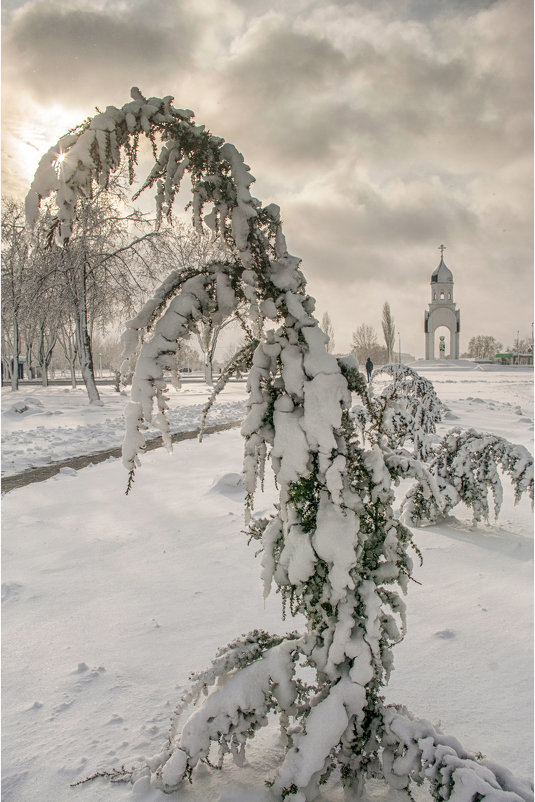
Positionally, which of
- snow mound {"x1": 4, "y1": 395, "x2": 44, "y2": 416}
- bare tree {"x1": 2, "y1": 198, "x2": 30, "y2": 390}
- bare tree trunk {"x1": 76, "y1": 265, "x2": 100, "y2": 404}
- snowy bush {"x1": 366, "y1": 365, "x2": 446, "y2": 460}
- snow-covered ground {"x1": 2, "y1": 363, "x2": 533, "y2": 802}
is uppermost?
bare tree {"x1": 2, "y1": 198, "x2": 30, "y2": 390}

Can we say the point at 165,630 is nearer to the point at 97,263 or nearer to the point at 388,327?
the point at 97,263

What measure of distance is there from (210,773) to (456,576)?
236 centimetres

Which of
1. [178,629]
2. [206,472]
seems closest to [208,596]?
[178,629]

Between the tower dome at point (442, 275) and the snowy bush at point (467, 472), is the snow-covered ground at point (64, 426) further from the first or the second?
the tower dome at point (442, 275)

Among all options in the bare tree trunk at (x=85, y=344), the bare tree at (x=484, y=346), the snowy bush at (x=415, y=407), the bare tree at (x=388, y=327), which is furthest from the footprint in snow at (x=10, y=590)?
the bare tree at (x=484, y=346)

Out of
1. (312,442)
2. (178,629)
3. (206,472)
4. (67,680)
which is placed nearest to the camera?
(312,442)

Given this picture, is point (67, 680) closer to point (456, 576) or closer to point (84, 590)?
point (84, 590)

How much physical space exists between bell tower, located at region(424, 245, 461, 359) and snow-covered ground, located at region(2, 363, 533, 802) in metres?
54.2

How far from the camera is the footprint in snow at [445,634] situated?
2863 mm

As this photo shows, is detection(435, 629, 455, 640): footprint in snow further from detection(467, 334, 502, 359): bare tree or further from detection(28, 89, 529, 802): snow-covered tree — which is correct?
detection(467, 334, 502, 359): bare tree

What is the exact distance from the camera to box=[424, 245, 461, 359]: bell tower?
56125 mm

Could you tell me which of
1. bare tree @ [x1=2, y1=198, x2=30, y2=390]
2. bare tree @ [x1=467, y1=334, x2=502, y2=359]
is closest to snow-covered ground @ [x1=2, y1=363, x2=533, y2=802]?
bare tree @ [x1=2, y1=198, x2=30, y2=390]

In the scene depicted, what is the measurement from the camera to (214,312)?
6.03 feet

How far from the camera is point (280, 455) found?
1.76 meters
